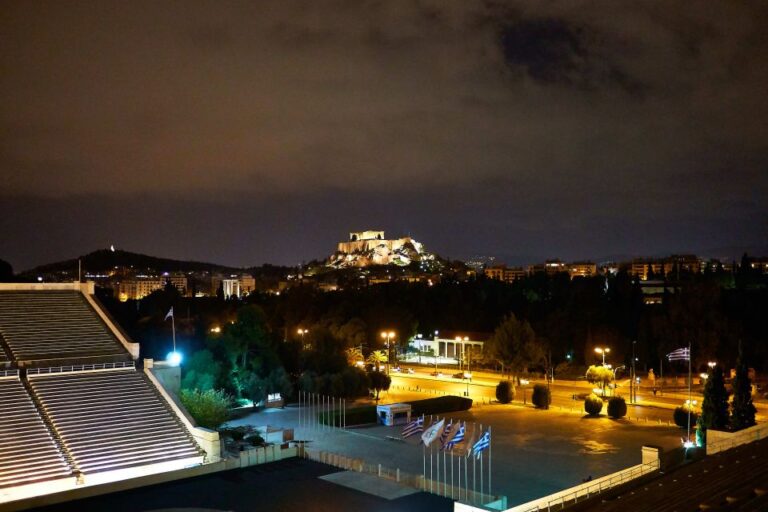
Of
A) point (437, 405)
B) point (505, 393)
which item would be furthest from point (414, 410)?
point (505, 393)

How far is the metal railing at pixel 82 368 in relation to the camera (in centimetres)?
3211

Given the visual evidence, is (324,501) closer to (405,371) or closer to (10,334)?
(10,334)

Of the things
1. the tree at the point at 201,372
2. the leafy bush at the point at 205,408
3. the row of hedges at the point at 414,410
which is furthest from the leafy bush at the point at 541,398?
the leafy bush at the point at 205,408

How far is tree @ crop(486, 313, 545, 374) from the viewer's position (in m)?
56.0

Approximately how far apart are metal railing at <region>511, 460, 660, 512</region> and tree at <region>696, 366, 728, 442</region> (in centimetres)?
398

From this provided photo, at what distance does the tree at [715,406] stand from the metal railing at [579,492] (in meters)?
3.98

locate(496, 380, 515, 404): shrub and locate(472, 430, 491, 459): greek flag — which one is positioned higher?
locate(472, 430, 491, 459): greek flag

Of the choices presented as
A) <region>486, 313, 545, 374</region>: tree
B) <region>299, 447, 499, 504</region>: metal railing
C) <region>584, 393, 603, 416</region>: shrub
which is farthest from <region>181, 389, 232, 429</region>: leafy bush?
<region>486, 313, 545, 374</region>: tree

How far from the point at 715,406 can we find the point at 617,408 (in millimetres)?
12771

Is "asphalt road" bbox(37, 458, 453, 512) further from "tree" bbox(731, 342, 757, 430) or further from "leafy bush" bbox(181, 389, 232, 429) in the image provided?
"tree" bbox(731, 342, 757, 430)

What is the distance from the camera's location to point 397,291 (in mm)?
104750

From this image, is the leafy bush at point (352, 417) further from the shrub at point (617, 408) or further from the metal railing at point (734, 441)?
the metal railing at point (734, 441)

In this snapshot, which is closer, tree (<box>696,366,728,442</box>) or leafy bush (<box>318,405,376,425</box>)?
tree (<box>696,366,728,442</box>)

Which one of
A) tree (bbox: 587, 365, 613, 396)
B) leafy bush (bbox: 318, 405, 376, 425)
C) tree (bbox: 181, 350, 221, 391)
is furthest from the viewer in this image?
tree (bbox: 587, 365, 613, 396)
